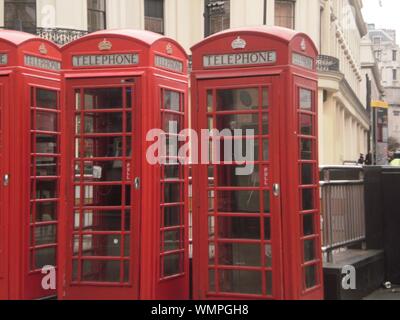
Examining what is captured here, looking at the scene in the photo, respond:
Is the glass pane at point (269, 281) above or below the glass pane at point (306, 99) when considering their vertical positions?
below

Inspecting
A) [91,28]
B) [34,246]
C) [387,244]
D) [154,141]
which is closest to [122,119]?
[154,141]

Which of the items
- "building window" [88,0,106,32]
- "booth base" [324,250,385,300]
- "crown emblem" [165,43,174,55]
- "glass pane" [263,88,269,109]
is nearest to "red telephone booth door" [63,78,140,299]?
"crown emblem" [165,43,174,55]

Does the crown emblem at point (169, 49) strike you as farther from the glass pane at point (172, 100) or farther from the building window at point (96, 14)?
the building window at point (96, 14)

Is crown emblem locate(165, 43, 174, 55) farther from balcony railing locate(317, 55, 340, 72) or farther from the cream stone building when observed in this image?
balcony railing locate(317, 55, 340, 72)

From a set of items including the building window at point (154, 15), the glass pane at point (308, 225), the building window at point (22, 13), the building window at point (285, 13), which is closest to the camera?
the glass pane at point (308, 225)

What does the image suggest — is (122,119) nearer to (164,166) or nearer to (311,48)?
(164,166)

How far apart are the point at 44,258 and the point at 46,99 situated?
1.76m

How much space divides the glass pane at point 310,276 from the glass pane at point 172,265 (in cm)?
131

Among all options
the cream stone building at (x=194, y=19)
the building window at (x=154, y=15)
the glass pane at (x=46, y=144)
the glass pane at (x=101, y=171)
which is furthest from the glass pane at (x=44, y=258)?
the building window at (x=154, y=15)

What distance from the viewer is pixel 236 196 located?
249 inches

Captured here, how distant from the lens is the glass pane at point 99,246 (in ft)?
21.4

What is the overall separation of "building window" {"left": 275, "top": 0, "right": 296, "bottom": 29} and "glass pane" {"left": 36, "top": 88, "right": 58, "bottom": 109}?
25.2 meters

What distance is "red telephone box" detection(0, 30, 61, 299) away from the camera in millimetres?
6773

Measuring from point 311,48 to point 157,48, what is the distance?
5.11 ft
